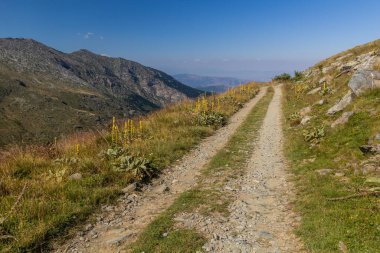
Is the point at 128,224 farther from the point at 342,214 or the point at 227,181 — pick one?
the point at 342,214

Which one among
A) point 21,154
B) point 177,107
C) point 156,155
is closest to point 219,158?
point 156,155

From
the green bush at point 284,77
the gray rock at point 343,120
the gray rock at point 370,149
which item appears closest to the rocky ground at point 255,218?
the gray rock at point 370,149

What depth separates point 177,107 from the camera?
1046 inches

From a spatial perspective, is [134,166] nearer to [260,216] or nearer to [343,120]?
[260,216]

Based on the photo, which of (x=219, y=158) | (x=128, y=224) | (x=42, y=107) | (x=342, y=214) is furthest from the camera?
(x=42, y=107)

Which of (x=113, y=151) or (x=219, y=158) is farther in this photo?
(x=219, y=158)

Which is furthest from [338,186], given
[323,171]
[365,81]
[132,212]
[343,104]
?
[365,81]

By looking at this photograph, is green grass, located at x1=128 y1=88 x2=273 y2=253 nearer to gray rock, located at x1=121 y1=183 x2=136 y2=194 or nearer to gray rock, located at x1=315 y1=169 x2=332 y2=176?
gray rock, located at x1=121 y1=183 x2=136 y2=194

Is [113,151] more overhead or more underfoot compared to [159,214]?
more overhead

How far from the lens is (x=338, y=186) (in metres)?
9.19

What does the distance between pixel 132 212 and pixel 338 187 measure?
19.2 feet

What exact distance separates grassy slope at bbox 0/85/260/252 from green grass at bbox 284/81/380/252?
544 cm

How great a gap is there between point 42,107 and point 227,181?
656 feet

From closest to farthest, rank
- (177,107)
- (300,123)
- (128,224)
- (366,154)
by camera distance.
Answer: (128,224)
(366,154)
(300,123)
(177,107)
